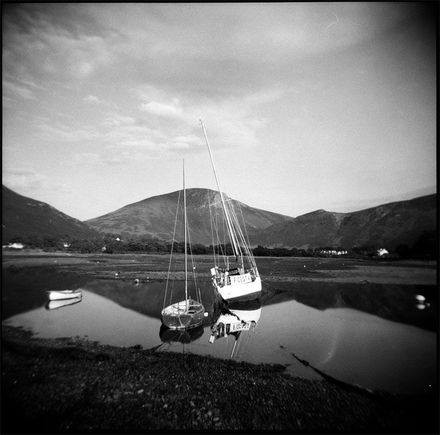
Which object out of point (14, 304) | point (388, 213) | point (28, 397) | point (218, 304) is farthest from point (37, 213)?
point (388, 213)

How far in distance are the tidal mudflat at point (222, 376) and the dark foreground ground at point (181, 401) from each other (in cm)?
5

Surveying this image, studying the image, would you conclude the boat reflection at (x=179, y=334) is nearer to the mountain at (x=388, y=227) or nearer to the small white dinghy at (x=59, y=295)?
the small white dinghy at (x=59, y=295)

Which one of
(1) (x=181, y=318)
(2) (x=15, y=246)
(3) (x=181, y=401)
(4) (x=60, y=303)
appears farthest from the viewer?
(2) (x=15, y=246)

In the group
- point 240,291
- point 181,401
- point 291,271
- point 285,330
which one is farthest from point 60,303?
point 291,271

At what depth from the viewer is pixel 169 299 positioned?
3300cm

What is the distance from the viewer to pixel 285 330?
76.5 feet

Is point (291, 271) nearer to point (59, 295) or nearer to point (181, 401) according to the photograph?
point (59, 295)

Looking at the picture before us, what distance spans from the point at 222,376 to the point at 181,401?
329cm

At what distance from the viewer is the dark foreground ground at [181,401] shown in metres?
9.93

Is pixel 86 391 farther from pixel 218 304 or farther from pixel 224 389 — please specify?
pixel 218 304

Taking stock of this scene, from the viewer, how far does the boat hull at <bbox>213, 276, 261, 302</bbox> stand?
101 feet

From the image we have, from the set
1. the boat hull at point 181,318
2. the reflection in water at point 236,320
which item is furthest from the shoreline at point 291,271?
the boat hull at point 181,318

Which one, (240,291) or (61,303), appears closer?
(61,303)

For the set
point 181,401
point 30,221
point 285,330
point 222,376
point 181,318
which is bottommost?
point 285,330
